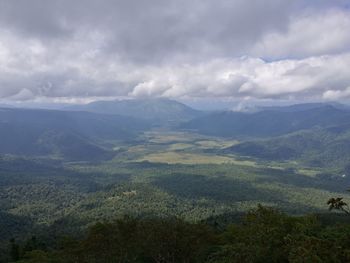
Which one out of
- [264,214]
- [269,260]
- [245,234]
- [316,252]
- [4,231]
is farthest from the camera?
[4,231]

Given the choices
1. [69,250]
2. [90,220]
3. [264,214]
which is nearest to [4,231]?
[90,220]

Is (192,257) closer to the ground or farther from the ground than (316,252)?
closer to the ground

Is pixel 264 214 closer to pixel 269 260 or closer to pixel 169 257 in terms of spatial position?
pixel 269 260

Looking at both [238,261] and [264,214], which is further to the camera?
[264,214]

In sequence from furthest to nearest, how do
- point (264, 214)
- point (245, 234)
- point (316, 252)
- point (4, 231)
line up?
point (4, 231) < point (264, 214) < point (245, 234) < point (316, 252)

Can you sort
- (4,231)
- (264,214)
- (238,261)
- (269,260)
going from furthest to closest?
(4,231), (264,214), (269,260), (238,261)

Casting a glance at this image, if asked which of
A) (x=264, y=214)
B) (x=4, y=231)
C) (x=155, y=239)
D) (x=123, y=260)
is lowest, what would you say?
(x=4, y=231)

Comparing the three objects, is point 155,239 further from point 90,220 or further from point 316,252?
point 90,220

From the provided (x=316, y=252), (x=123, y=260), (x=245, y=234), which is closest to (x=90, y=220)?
(x=123, y=260)

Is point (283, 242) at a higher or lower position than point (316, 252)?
lower
